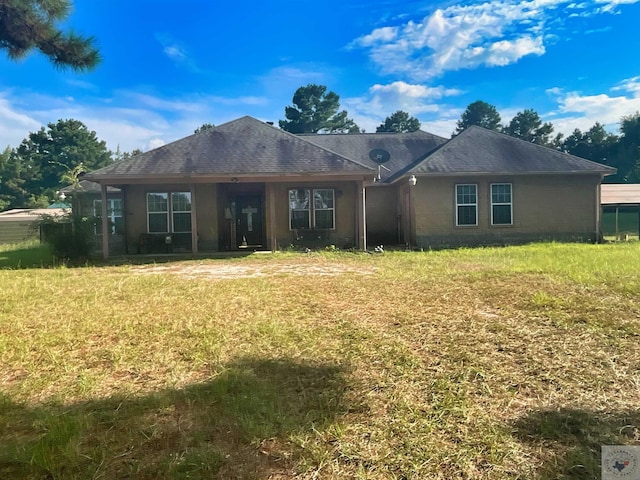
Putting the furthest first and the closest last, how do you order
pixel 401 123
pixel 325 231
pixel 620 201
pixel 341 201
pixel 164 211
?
pixel 401 123 → pixel 620 201 → pixel 341 201 → pixel 325 231 → pixel 164 211

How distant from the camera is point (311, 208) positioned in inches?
565

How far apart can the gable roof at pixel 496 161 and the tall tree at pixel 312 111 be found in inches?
1323

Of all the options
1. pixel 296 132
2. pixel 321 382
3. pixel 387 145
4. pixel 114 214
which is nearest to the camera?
pixel 321 382

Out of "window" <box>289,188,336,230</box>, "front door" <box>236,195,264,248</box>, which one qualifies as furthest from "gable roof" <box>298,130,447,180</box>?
"front door" <box>236,195,264,248</box>

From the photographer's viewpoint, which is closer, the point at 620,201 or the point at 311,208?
the point at 311,208

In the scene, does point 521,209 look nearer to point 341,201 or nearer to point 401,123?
point 341,201

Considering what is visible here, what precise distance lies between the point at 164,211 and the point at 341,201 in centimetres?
574

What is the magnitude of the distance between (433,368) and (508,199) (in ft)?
41.3

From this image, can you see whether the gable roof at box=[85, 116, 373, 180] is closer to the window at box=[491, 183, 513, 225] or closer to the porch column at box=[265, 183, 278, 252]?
the porch column at box=[265, 183, 278, 252]

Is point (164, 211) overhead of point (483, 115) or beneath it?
beneath

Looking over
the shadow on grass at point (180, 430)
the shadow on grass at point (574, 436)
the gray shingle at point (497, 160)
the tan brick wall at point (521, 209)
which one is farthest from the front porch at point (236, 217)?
the shadow on grass at point (574, 436)

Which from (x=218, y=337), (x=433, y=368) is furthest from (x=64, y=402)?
(x=433, y=368)

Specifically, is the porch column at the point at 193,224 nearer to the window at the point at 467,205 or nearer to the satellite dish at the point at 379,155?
the satellite dish at the point at 379,155

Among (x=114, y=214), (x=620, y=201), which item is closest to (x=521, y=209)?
(x=620, y=201)
